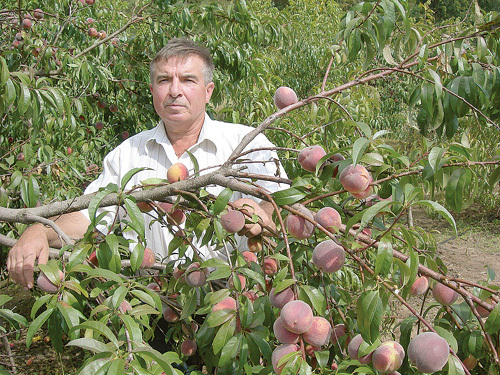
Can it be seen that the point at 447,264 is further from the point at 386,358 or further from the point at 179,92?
the point at 386,358

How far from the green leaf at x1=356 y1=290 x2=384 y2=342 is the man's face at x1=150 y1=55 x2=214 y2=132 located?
49.7 inches

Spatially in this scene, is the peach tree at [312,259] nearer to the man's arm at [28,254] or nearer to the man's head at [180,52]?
the man's arm at [28,254]

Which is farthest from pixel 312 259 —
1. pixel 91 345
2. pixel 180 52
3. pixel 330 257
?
pixel 180 52

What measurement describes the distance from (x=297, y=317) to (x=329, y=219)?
0.67 ft

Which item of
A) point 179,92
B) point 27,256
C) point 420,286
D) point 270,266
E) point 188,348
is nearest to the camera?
point 420,286

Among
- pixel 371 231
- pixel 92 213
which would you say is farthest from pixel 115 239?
pixel 371 231

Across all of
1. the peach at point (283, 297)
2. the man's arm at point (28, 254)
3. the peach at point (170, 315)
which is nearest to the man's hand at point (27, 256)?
the man's arm at point (28, 254)

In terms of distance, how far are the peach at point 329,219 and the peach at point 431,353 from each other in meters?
0.25

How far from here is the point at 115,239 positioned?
983 mm

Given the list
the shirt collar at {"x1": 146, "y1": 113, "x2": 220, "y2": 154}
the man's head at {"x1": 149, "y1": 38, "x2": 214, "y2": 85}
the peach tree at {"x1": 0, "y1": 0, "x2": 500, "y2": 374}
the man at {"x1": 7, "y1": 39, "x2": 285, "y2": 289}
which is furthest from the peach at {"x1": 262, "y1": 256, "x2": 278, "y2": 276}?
the man's head at {"x1": 149, "y1": 38, "x2": 214, "y2": 85}

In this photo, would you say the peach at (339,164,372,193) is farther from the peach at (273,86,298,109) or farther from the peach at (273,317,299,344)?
the peach at (273,86,298,109)

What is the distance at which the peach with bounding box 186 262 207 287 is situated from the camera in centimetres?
103

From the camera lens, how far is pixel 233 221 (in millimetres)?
991

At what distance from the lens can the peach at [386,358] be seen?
32.4 inches
